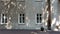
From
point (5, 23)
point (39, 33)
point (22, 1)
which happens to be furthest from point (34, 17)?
point (39, 33)

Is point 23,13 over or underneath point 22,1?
underneath

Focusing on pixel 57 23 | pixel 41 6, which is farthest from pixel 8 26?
pixel 57 23

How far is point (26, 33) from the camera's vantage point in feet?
36.6

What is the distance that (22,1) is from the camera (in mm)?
19984

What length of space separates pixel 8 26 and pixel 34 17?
A: 11.7 feet

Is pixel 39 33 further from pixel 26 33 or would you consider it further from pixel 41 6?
pixel 41 6

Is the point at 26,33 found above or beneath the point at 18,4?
beneath

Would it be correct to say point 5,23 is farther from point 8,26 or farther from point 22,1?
point 22,1

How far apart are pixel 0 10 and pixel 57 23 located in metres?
7.54

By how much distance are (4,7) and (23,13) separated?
2.58 metres

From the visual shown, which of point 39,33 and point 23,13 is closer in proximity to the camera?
point 39,33

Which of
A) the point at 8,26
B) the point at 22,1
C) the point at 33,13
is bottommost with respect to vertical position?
the point at 8,26

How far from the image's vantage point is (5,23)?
20.0 meters

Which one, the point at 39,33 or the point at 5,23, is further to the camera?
the point at 5,23
